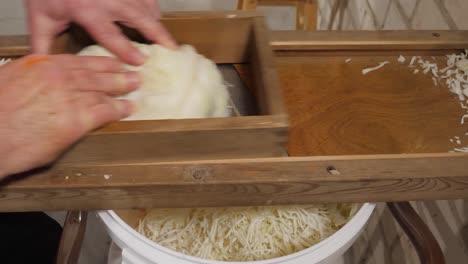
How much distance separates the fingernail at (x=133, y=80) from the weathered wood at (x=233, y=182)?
10 centimetres

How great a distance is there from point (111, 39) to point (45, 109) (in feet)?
0.49

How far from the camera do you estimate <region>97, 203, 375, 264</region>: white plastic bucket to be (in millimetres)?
633

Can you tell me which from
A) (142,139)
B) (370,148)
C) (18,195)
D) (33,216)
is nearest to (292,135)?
(370,148)

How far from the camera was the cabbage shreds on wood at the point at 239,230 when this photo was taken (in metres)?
0.76

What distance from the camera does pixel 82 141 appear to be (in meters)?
0.51

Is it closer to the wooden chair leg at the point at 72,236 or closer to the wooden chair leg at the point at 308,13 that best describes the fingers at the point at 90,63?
the wooden chair leg at the point at 72,236

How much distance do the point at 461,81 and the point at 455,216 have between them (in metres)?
0.27

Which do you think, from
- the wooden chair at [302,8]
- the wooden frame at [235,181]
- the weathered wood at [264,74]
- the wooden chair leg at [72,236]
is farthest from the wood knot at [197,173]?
the wooden chair at [302,8]

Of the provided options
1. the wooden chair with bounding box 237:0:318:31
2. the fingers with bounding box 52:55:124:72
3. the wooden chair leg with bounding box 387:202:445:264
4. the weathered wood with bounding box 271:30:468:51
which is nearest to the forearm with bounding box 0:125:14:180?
the fingers with bounding box 52:55:124:72

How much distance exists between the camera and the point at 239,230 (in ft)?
2.51

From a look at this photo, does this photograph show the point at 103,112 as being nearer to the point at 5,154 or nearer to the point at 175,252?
the point at 5,154

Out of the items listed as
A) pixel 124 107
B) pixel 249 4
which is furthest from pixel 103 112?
pixel 249 4

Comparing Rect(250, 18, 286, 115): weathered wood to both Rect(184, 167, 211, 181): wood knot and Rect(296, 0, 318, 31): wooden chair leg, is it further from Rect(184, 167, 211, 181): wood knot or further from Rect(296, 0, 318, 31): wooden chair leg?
Rect(296, 0, 318, 31): wooden chair leg

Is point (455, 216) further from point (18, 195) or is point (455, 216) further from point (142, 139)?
point (18, 195)
